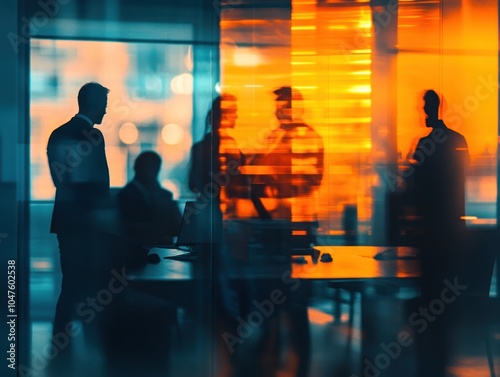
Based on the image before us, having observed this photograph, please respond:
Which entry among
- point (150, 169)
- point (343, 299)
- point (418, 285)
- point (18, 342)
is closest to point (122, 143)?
point (150, 169)

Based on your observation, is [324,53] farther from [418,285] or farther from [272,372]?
[272,372]

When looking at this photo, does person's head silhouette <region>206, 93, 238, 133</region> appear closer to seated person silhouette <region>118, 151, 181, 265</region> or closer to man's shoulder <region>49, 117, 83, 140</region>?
seated person silhouette <region>118, 151, 181, 265</region>

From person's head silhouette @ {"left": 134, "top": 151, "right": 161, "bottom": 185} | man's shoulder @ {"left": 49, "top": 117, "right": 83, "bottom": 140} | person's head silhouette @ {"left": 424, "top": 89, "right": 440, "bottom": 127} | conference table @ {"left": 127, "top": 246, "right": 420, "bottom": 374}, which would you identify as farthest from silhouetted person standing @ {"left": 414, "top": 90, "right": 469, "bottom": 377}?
man's shoulder @ {"left": 49, "top": 117, "right": 83, "bottom": 140}

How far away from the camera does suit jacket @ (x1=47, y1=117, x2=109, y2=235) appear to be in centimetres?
412

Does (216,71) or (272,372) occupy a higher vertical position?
(216,71)

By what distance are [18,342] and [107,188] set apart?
88 cm

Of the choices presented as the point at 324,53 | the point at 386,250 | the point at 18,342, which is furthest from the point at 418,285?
the point at 18,342

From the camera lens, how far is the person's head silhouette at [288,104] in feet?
13.8

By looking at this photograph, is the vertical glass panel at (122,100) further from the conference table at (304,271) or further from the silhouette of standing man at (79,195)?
the conference table at (304,271)

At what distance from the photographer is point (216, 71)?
4.21m

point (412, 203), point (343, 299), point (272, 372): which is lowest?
point (272, 372)

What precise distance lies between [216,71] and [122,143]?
23.5 inches

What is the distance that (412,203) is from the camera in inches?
169

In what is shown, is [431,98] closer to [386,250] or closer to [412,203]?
[412,203]
